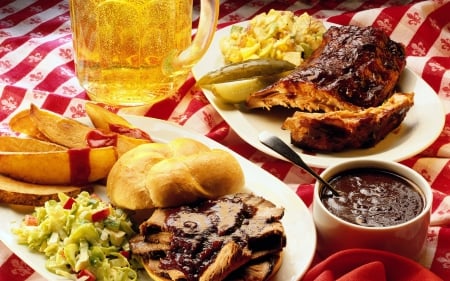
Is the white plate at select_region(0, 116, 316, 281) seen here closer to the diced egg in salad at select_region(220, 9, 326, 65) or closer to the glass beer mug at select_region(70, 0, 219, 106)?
the glass beer mug at select_region(70, 0, 219, 106)

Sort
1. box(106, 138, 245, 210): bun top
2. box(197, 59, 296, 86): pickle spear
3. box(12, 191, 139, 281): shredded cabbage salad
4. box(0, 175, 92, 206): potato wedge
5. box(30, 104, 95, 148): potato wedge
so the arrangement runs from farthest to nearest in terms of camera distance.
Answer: box(197, 59, 296, 86): pickle spear, box(30, 104, 95, 148): potato wedge, box(0, 175, 92, 206): potato wedge, box(106, 138, 245, 210): bun top, box(12, 191, 139, 281): shredded cabbage salad

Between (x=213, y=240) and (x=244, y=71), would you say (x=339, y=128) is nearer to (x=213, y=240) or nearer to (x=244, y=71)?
(x=244, y=71)

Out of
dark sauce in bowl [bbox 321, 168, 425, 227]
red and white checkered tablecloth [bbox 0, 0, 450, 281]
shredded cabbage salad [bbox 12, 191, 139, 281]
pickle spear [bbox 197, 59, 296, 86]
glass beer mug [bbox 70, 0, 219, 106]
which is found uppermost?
Answer: glass beer mug [bbox 70, 0, 219, 106]

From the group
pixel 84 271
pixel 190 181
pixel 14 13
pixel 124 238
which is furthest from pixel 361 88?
pixel 14 13

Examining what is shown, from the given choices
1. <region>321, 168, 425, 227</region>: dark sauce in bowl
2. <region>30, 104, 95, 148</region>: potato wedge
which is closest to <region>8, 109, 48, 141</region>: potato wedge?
<region>30, 104, 95, 148</region>: potato wedge

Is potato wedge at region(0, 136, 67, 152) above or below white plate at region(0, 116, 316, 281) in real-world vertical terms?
above

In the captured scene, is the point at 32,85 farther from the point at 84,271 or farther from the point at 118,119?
the point at 84,271
